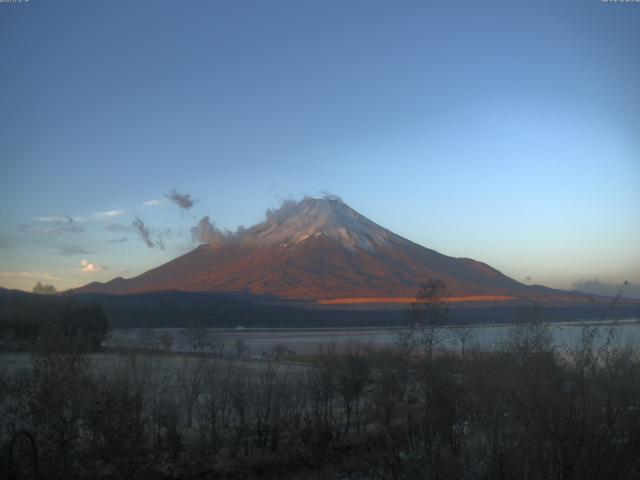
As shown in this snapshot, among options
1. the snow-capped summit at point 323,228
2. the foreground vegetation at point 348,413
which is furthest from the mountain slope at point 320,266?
the foreground vegetation at point 348,413

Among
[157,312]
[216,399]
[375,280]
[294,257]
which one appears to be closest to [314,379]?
[216,399]

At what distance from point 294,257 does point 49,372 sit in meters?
124

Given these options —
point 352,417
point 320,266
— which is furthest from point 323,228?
point 352,417

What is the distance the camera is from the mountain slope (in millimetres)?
115188

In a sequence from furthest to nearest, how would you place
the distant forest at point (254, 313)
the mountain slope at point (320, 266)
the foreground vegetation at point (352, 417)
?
the mountain slope at point (320, 266) < the distant forest at point (254, 313) < the foreground vegetation at point (352, 417)

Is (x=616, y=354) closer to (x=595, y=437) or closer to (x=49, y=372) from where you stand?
(x=595, y=437)

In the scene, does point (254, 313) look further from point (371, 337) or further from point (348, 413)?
point (348, 413)

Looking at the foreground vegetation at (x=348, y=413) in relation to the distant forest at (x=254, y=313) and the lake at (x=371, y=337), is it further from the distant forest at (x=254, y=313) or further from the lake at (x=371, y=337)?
the distant forest at (x=254, y=313)

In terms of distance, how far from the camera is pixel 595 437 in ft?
20.7

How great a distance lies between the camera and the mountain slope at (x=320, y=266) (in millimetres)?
115188

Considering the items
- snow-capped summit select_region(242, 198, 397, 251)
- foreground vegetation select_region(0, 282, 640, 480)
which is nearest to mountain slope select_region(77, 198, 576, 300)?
snow-capped summit select_region(242, 198, 397, 251)

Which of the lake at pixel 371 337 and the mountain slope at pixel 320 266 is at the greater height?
the mountain slope at pixel 320 266

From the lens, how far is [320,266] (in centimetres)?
13050

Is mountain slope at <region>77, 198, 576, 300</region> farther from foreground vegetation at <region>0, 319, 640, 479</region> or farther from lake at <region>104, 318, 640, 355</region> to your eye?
foreground vegetation at <region>0, 319, 640, 479</region>
